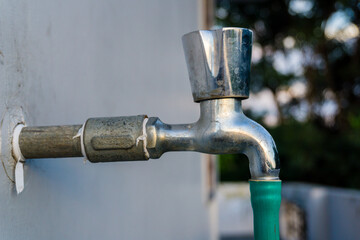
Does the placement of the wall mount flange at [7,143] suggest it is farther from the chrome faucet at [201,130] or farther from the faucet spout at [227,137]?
the faucet spout at [227,137]

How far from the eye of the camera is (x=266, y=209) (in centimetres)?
47

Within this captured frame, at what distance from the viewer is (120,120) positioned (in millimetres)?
457

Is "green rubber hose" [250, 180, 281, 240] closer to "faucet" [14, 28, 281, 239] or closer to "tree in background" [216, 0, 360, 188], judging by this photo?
"faucet" [14, 28, 281, 239]

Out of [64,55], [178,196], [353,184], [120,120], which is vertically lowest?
[353,184]

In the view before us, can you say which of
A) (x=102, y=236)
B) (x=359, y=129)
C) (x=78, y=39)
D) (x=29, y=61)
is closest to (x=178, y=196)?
(x=102, y=236)

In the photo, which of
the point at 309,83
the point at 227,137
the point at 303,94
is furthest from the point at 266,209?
the point at 303,94

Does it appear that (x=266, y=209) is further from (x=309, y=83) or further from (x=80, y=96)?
(x=309, y=83)

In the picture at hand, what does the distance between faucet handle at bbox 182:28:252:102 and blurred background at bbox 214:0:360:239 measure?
5457 millimetres

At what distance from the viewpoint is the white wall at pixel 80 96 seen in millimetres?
492

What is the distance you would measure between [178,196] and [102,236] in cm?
109

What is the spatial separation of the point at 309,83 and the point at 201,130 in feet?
25.9

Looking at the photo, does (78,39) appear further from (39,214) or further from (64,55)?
(39,214)

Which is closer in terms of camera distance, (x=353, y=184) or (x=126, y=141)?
(x=126, y=141)

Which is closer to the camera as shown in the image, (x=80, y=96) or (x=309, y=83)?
(x=80, y=96)
